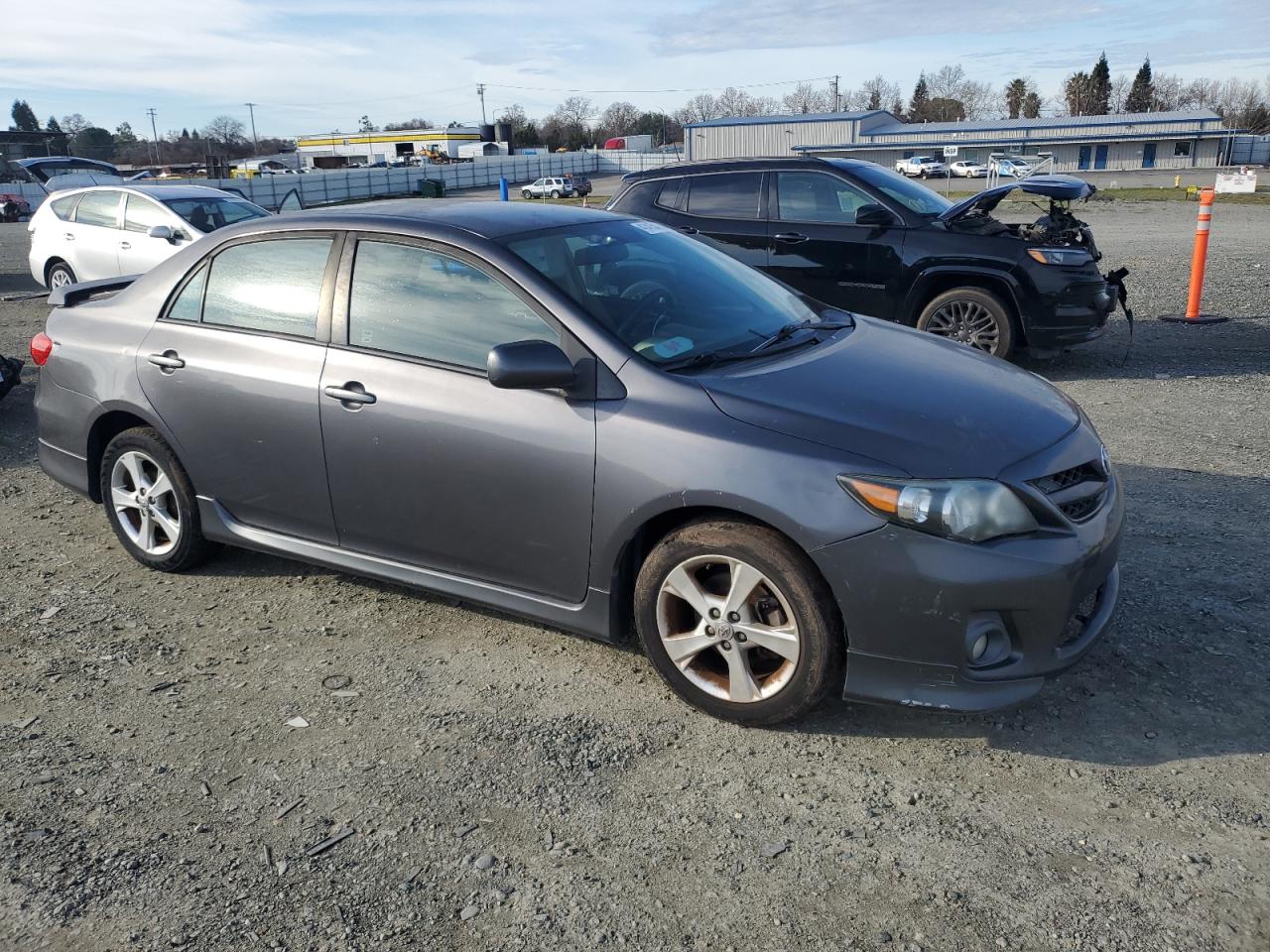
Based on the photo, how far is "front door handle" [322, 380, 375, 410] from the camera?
4.02 metres

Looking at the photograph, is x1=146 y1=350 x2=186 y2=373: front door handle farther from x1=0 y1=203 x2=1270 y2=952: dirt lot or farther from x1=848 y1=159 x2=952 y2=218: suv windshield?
x1=848 y1=159 x2=952 y2=218: suv windshield

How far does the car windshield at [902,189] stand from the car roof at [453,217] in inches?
191

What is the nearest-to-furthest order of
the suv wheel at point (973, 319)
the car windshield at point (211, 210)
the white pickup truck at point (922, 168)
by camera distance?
the suv wheel at point (973, 319), the car windshield at point (211, 210), the white pickup truck at point (922, 168)

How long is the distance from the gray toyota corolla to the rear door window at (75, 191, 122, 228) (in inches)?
362

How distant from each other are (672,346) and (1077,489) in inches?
58.0

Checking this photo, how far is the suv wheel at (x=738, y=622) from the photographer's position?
3.31 metres

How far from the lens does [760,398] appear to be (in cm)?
347

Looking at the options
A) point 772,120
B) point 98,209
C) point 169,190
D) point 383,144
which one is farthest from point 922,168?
point 383,144

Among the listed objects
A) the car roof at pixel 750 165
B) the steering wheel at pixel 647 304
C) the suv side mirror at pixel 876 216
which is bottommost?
the steering wheel at pixel 647 304

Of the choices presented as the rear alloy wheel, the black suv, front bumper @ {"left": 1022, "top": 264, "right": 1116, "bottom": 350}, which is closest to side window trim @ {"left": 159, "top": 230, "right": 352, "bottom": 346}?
the black suv

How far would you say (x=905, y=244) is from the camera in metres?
8.59

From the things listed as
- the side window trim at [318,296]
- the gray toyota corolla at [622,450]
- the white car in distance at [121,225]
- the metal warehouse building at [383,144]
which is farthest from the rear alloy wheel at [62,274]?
the metal warehouse building at [383,144]

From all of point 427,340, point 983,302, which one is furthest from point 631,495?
point 983,302

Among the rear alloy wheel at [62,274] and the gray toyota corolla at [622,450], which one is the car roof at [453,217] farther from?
the rear alloy wheel at [62,274]
